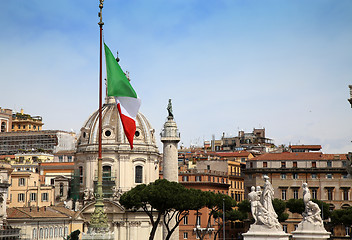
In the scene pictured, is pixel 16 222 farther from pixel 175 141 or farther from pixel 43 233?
pixel 175 141

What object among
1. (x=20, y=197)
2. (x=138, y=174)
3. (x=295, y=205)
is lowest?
(x=295, y=205)

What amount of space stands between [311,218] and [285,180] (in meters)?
74.3

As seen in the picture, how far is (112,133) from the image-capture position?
10131 centimetres

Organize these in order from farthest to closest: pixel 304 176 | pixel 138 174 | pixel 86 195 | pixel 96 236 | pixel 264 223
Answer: pixel 138 174 → pixel 304 176 → pixel 86 195 → pixel 96 236 → pixel 264 223

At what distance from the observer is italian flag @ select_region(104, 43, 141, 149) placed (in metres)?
34.2

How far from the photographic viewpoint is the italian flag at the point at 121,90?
34.2 m

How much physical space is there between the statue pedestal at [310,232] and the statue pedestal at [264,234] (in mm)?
1841

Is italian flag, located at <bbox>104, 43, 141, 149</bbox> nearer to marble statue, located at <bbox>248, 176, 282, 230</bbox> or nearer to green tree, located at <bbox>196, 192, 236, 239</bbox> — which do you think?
marble statue, located at <bbox>248, 176, 282, 230</bbox>

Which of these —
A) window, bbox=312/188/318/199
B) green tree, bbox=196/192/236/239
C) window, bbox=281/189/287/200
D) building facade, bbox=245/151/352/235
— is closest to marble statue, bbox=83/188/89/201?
green tree, bbox=196/192/236/239

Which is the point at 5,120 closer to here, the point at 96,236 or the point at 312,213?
the point at 96,236

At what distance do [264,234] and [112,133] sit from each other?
77.6 m

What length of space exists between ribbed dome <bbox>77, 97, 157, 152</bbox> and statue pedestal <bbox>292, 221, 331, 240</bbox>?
243 feet

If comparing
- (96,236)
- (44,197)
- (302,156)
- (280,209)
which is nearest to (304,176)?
(302,156)

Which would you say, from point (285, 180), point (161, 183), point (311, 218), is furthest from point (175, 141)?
point (311, 218)
